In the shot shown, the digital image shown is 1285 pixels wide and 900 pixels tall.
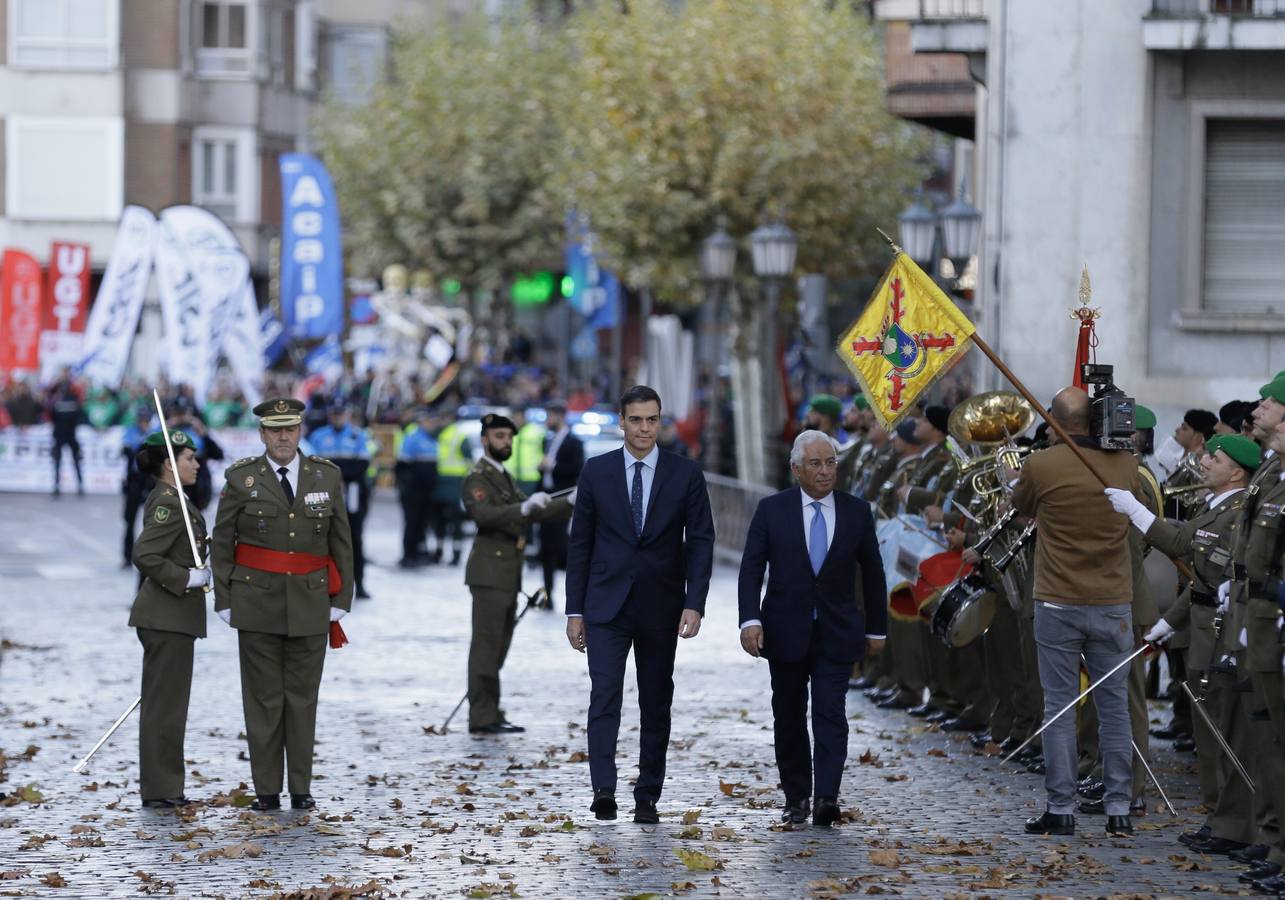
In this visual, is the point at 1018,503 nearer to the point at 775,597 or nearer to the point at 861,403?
the point at 775,597

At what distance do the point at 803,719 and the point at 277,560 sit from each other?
2541 mm

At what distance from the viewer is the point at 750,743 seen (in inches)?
557

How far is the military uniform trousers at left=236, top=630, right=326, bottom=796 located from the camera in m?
11.7

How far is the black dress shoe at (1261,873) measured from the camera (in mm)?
9659

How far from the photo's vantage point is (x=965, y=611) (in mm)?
12773

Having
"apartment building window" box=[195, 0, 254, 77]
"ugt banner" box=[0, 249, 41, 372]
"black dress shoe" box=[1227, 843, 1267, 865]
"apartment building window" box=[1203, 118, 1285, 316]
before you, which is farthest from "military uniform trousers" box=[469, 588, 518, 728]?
"apartment building window" box=[195, 0, 254, 77]

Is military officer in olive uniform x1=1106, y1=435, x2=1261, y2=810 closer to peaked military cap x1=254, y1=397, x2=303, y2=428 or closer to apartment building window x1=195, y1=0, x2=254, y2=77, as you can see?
peaked military cap x1=254, y1=397, x2=303, y2=428

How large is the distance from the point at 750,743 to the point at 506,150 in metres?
41.4

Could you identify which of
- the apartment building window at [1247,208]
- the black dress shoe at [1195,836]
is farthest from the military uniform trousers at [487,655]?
the apartment building window at [1247,208]

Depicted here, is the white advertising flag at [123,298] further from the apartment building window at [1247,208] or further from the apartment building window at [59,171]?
the apartment building window at [1247,208]

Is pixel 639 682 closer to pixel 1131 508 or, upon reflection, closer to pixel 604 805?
pixel 604 805

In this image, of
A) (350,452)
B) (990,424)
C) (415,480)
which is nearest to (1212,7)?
(990,424)

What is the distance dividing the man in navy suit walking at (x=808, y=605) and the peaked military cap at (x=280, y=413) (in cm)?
225

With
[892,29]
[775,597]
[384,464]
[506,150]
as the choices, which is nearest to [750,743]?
[775,597]
